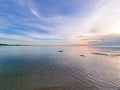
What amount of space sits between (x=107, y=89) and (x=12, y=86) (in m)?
11.4

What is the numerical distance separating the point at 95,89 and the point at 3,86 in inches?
435

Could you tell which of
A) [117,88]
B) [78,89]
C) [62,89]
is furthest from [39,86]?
[117,88]

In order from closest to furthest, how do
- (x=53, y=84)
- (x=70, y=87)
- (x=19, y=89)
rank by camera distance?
(x=19, y=89) → (x=70, y=87) → (x=53, y=84)

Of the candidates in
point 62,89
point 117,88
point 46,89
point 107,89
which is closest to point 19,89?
point 46,89

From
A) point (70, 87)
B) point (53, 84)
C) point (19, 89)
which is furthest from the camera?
point (53, 84)

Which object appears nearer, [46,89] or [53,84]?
[46,89]

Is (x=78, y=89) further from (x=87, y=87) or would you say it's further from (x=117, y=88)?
(x=117, y=88)

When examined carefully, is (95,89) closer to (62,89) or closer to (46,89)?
(62,89)

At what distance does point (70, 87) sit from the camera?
11000 millimetres

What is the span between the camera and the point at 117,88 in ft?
35.5

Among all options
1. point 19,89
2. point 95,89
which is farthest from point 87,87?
point 19,89

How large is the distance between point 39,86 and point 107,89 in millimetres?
8189

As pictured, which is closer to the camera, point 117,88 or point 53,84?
point 117,88

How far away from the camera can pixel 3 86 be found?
10.8 m
